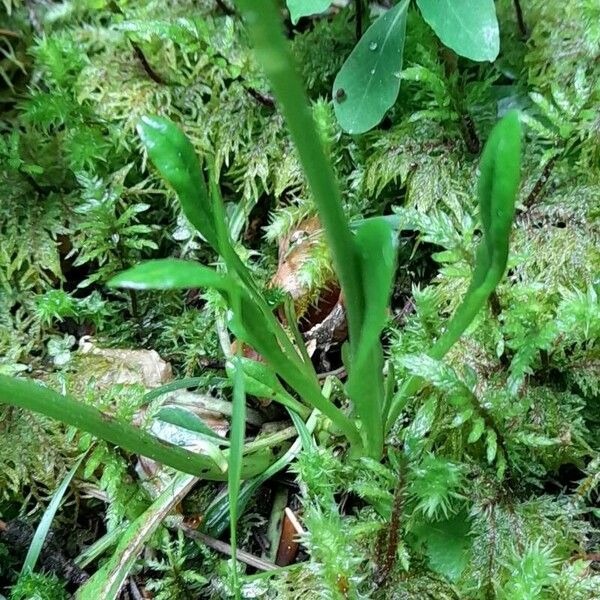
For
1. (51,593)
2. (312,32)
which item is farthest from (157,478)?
(312,32)

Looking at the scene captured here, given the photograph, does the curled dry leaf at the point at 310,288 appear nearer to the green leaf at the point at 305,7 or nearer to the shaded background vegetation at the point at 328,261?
the shaded background vegetation at the point at 328,261

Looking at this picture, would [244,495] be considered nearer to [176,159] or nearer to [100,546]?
[100,546]

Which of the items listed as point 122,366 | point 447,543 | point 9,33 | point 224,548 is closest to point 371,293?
point 447,543

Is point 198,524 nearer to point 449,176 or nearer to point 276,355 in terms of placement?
point 276,355

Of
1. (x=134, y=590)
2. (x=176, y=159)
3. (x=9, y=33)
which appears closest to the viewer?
(x=176, y=159)

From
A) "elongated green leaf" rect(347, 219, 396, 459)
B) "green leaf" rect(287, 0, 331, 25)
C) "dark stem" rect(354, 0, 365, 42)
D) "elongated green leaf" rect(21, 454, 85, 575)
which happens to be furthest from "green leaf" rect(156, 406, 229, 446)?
"dark stem" rect(354, 0, 365, 42)

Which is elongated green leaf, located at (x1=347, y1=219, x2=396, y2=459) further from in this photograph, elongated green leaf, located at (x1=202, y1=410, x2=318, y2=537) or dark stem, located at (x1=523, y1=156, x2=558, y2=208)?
dark stem, located at (x1=523, y1=156, x2=558, y2=208)
